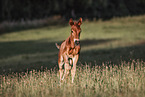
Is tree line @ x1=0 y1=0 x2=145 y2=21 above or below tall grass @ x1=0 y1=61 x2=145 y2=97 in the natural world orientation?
above

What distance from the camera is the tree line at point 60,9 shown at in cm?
5338

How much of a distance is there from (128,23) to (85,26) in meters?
7.49

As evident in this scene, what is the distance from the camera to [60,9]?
55.0 meters

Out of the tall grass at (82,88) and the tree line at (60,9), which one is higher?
the tree line at (60,9)

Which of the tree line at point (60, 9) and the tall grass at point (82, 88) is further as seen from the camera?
the tree line at point (60, 9)

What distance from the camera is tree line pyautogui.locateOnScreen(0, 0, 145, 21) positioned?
175ft

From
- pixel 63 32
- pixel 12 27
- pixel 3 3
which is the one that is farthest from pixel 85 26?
pixel 3 3

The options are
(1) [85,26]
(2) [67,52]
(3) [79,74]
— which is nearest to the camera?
(2) [67,52]

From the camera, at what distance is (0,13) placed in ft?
188

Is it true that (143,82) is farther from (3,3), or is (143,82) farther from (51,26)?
(3,3)

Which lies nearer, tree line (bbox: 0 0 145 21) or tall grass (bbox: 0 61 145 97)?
tall grass (bbox: 0 61 145 97)

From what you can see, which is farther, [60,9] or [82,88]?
[60,9]

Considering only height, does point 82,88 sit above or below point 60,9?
below

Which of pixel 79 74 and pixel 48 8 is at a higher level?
pixel 48 8
